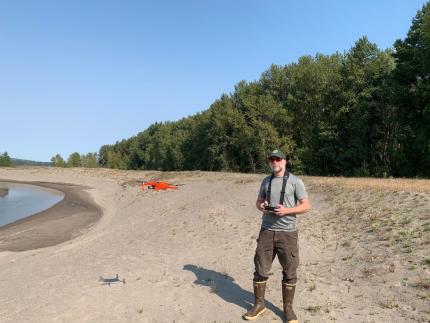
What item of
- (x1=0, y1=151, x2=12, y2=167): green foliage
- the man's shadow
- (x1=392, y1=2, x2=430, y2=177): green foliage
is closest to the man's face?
the man's shadow

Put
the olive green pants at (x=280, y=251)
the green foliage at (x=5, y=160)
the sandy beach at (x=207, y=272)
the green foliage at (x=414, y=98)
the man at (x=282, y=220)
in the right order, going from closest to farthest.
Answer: the man at (x=282, y=220) < the olive green pants at (x=280, y=251) < the sandy beach at (x=207, y=272) < the green foliage at (x=414, y=98) < the green foliage at (x=5, y=160)

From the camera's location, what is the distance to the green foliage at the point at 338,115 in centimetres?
3716

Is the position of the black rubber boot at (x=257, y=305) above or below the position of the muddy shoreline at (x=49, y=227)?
above

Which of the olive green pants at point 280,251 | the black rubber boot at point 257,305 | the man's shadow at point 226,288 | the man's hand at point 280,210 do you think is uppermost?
the man's hand at point 280,210

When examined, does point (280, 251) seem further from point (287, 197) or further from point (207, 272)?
point (207, 272)

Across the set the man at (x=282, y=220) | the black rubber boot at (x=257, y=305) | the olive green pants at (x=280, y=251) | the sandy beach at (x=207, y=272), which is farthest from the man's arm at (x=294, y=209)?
the sandy beach at (x=207, y=272)

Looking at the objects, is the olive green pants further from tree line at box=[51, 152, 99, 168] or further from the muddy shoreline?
tree line at box=[51, 152, 99, 168]

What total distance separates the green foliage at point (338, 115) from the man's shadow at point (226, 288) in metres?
28.5

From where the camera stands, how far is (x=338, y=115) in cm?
4594

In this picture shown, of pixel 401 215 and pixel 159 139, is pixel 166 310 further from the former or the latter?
pixel 159 139

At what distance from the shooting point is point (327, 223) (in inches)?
571

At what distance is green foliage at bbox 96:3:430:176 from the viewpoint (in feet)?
122

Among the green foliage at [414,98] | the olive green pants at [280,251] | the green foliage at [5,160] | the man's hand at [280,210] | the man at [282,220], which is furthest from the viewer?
the green foliage at [5,160]

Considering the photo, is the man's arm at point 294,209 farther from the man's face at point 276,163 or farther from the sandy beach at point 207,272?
the sandy beach at point 207,272
